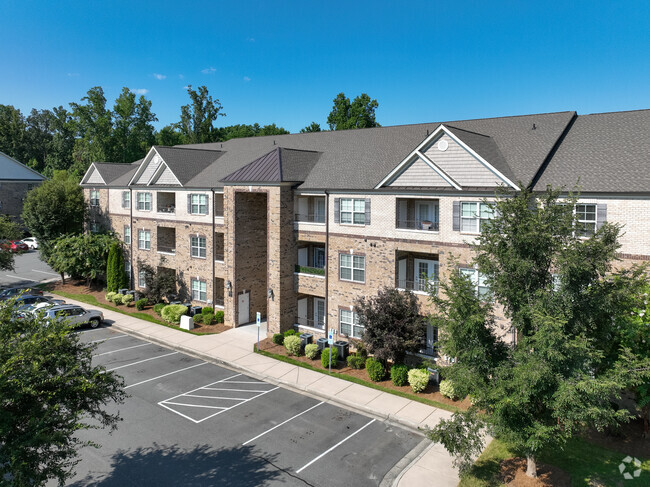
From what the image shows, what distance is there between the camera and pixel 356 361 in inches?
963

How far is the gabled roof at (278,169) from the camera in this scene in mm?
28594

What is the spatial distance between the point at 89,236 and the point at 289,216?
23.0 m

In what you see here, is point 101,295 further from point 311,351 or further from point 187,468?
point 187,468

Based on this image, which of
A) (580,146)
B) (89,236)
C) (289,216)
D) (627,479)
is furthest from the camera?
(89,236)

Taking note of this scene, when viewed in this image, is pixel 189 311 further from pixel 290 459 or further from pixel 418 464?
pixel 418 464

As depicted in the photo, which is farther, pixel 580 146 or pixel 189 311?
pixel 189 311

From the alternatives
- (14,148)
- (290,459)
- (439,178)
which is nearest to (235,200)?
(439,178)

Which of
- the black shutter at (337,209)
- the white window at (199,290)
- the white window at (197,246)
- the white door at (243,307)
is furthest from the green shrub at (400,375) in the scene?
the white window at (197,246)

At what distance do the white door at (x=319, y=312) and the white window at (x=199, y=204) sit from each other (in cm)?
1099

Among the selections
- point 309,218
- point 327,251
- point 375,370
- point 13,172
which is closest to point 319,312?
point 327,251

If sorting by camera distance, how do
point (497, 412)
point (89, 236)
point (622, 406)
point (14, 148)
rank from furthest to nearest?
1. point (14, 148)
2. point (89, 236)
3. point (622, 406)
4. point (497, 412)

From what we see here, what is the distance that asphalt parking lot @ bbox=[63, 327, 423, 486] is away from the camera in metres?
15.2

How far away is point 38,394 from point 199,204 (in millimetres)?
24660

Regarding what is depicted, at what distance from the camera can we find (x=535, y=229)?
1252 centimetres
